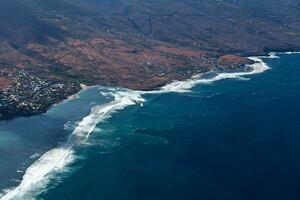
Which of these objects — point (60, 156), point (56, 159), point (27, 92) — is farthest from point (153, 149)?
point (27, 92)

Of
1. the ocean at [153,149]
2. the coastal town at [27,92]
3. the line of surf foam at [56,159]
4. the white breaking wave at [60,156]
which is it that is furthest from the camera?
the coastal town at [27,92]

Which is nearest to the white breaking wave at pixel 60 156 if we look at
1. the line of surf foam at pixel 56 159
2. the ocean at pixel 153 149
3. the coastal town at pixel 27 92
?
the line of surf foam at pixel 56 159

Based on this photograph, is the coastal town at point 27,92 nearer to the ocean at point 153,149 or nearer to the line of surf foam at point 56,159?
the ocean at point 153,149

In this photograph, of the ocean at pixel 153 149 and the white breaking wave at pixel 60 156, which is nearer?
the white breaking wave at pixel 60 156

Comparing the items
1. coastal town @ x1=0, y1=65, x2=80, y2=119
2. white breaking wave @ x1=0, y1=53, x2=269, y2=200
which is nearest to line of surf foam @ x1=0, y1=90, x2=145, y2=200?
white breaking wave @ x1=0, y1=53, x2=269, y2=200

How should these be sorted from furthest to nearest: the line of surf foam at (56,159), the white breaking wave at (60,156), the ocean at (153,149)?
the ocean at (153,149) → the white breaking wave at (60,156) → the line of surf foam at (56,159)

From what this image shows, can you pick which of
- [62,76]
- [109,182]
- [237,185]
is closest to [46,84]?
[62,76]

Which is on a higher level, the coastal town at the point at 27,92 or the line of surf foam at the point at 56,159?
the coastal town at the point at 27,92

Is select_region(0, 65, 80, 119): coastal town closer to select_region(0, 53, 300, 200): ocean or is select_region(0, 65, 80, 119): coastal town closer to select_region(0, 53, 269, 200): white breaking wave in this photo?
select_region(0, 53, 300, 200): ocean
